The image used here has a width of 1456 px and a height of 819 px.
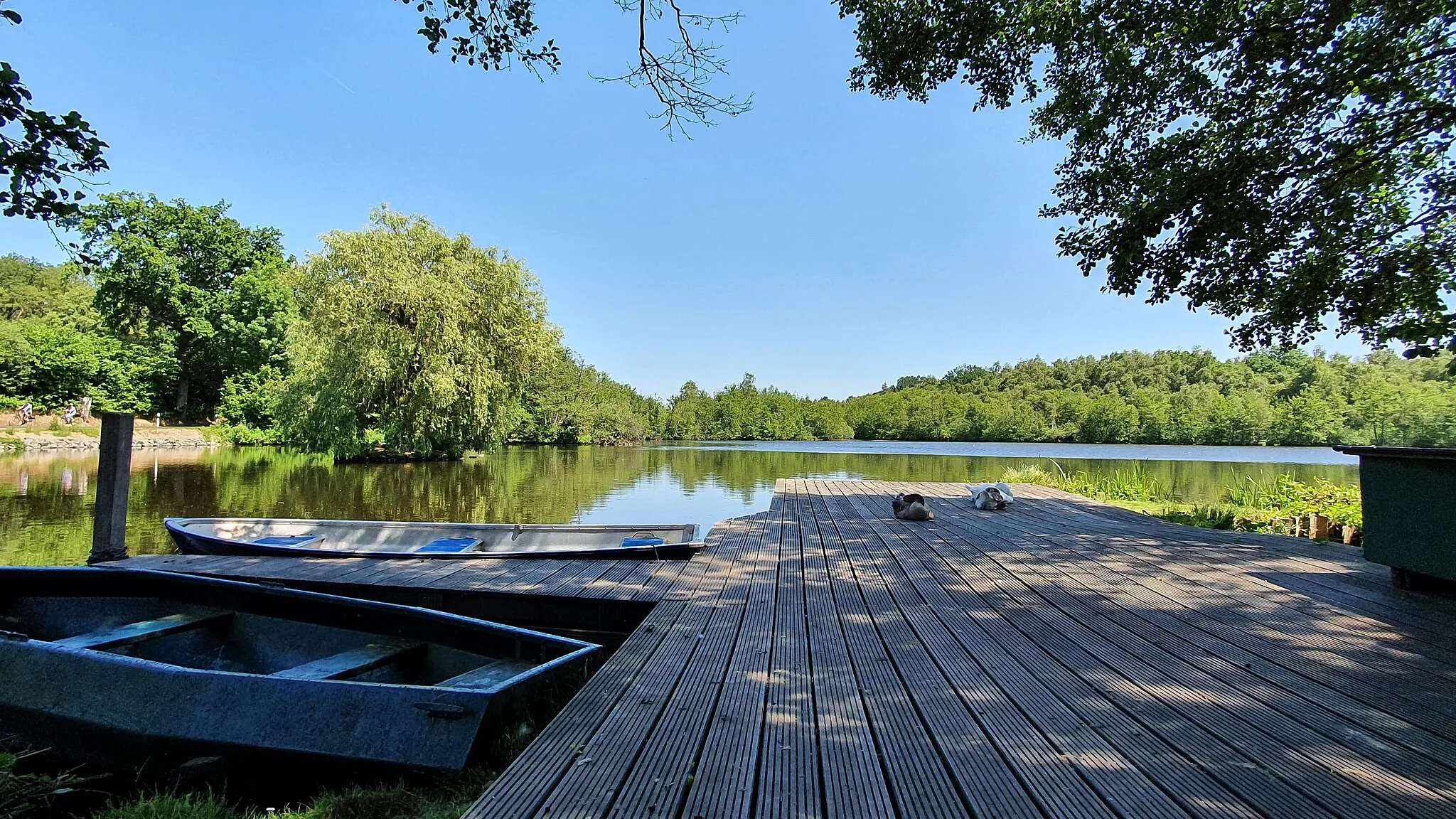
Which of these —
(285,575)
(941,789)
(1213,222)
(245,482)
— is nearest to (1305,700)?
(941,789)

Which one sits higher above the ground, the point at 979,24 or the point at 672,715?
the point at 979,24

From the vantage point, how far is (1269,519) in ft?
25.7

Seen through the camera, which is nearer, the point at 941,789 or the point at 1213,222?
the point at 941,789

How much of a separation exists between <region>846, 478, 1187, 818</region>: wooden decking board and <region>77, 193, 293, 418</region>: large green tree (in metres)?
38.4

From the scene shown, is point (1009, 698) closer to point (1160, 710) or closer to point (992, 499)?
point (1160, 710)

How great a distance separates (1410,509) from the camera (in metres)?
3.46

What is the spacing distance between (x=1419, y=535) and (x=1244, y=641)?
1499 millimetres

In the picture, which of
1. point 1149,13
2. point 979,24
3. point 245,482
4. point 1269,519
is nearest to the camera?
point 1149,13

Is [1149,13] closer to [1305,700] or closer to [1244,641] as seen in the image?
[1244,641]

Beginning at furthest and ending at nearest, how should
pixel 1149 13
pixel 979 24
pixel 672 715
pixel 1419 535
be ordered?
pixel 979 24 < pixel 1149 13 < pixel 1419 535 < pixel 672 715

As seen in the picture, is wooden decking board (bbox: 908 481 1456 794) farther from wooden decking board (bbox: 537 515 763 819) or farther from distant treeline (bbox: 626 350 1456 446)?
distant treeline (bbox: 626 350 1456 446)

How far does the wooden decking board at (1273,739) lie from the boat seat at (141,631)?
4.82 meters

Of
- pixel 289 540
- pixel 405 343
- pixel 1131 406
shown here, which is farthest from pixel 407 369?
pixel 1131 406

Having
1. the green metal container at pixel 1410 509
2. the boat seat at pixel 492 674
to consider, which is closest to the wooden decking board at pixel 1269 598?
the green metal container at pixel 1410 509
